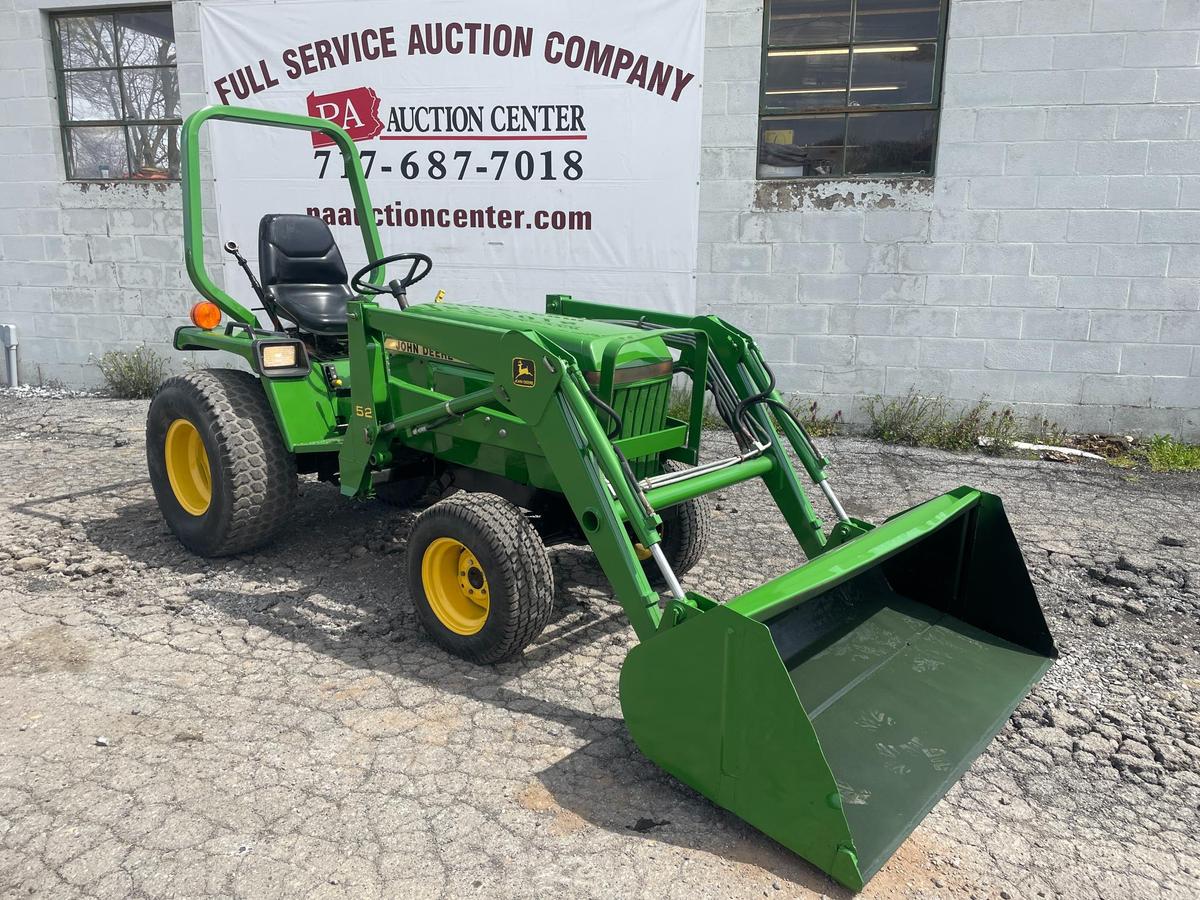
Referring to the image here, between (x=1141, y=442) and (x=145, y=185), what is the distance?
313 inches

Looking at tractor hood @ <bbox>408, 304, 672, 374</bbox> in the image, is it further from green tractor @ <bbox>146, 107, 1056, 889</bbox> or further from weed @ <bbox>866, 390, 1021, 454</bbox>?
weed @ <bbox>866, 390, 1021, 454</bbox>

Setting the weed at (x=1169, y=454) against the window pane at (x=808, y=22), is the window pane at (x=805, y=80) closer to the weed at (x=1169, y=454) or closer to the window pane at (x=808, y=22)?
the window pane at (x=808, y=22)

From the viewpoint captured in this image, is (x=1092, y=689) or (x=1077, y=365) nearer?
(x=1092, y=689)

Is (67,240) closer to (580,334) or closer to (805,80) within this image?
(805,80)

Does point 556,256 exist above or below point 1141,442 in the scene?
above

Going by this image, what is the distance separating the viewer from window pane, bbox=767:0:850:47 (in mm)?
6324

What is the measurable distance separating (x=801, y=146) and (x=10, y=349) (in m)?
7.02

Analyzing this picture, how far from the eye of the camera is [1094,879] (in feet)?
7.39

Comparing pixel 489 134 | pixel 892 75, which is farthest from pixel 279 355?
pixel 892 75

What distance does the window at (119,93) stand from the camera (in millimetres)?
7621

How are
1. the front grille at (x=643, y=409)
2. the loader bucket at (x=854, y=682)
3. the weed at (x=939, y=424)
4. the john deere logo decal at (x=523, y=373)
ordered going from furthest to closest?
the weed at (x=939, y=424) < the front grille at (x=643, y=409) < the john deere logo decal at (x=523, y=373) < the loader bucket at (x=854, y=682)

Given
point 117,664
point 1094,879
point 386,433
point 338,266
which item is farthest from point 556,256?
point 1094,879

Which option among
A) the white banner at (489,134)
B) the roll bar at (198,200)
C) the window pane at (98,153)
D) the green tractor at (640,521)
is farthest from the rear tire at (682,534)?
the window pane at (98,153)

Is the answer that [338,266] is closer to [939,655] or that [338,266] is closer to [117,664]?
[117,664]
